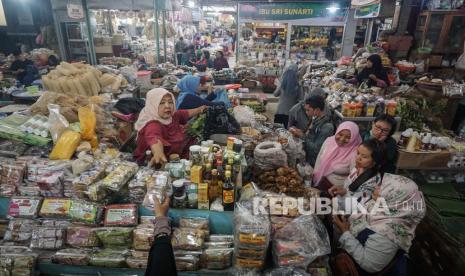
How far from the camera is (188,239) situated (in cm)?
213

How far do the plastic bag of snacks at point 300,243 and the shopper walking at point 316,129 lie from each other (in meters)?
1.69

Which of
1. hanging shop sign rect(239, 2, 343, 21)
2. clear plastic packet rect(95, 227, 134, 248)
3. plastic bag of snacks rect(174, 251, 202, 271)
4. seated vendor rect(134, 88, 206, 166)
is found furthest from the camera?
hanging shop sign rect(239, 2, 343, 21)

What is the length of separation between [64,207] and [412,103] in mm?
5288

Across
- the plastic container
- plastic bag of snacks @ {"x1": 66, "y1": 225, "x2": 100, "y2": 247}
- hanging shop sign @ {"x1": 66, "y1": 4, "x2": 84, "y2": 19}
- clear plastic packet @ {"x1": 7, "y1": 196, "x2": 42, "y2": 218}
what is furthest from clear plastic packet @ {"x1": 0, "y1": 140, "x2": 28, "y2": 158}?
hanging shop sign @ {"x1": 66, "y1": 4, "x2": 84, "y2": 19}

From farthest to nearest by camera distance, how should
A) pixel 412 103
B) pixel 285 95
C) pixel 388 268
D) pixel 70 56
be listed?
1. pixel 70 56
2. pixel 285 95
3. pixel 412 103
4. pixel 388 268

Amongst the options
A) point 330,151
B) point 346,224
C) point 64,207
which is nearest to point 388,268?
point 346,224

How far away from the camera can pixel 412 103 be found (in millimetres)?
4887

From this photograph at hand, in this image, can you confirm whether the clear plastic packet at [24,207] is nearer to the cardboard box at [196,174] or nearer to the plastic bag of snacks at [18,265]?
the plastic bag of snacks at [18,265]

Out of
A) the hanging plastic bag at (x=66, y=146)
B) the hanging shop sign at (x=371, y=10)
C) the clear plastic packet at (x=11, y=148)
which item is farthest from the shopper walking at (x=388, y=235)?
the hanging shop sign at (x=371, y=10)

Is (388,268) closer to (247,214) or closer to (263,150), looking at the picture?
(247,214)

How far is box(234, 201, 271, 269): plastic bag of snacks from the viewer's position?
6.06 feet

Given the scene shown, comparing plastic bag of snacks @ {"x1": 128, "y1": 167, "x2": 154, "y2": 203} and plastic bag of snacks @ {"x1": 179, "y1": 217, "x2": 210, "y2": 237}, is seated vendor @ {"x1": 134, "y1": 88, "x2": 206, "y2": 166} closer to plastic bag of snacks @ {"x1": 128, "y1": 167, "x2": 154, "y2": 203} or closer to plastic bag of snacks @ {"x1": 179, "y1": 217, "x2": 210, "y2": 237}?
plastic bag of snacks @ {"x1": 128, "y1": 167, "x2": 154, "y2": 203}

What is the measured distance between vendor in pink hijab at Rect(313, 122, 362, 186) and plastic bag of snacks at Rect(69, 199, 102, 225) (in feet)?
7.22

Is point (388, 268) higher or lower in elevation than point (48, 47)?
lower
